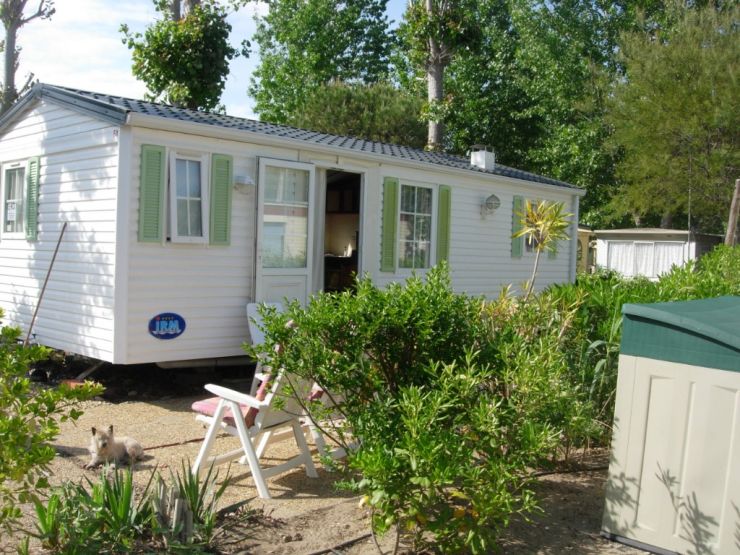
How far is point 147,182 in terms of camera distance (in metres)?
6.84

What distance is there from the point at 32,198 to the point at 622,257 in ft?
57.7

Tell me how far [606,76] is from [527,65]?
3794 millimetres

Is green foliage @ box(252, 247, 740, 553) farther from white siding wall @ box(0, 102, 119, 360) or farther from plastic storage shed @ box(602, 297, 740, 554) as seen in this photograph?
white siding wall @ box(0, 102, 119, 360)

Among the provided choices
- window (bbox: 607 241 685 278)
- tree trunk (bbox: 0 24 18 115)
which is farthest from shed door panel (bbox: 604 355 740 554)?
tree trunk (bbox: 0 24 18 115)

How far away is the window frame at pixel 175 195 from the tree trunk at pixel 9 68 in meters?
15.0

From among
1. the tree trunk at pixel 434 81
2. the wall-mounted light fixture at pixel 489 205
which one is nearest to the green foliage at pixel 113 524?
the wall-mounted light fixture at pixel 489 205

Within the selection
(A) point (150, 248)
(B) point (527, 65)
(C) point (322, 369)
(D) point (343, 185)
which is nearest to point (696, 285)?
(C) point (322, 369)

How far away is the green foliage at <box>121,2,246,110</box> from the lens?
14.1m

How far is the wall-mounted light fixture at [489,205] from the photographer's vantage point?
10812 mm

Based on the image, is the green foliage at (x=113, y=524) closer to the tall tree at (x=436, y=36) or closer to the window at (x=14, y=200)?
the window at (x=14, y=200)

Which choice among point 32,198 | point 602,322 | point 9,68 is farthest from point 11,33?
point 602,322

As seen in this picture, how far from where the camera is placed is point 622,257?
2183 centimetres

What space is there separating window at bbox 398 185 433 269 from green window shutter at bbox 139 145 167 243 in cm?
357

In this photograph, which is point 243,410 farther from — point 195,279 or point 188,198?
point 188,198
